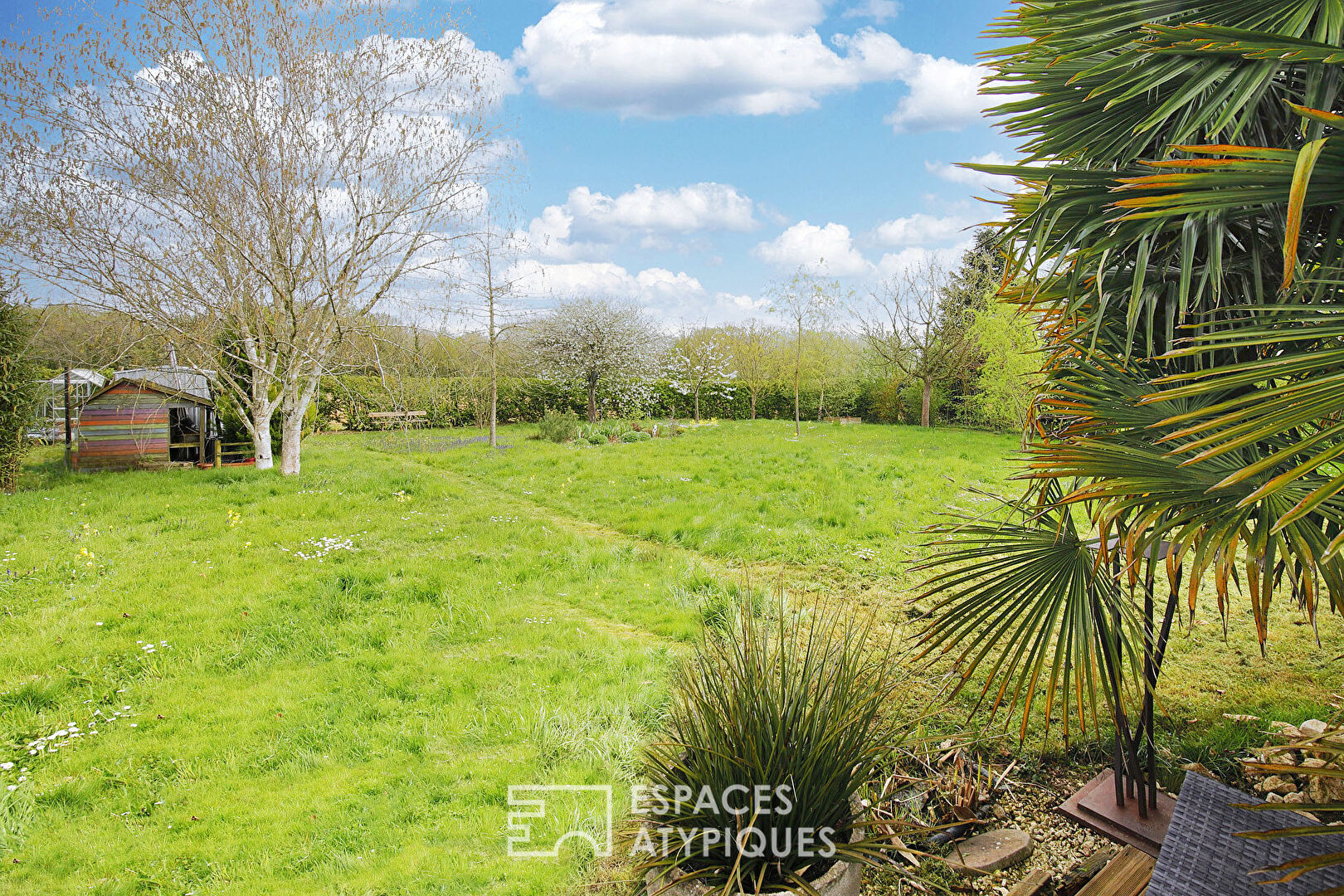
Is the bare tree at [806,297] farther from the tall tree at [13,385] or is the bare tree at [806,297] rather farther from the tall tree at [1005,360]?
the tall tree at [13,385]

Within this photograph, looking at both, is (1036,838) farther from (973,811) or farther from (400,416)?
(400,416)

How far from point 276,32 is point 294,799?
9886 mm

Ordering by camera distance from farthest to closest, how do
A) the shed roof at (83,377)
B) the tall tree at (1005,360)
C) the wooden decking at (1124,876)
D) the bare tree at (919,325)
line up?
1. the bare tree at (919,325)
2. the tall tree at (1005,360)
3. the shed roof at (83,377)
4. the wooden decking at (1124,876)

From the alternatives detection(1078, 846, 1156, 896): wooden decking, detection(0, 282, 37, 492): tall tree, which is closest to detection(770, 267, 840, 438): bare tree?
detection(0, 282, 37, 492): tall tree

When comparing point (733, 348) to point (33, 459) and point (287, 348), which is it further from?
point (33, 459)

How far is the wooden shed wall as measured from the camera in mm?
9938

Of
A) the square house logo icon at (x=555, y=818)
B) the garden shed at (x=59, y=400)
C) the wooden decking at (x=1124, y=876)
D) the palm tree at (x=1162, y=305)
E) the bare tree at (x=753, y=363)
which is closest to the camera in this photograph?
the palm tree at (x=1162, y=305)

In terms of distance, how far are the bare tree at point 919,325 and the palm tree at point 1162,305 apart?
19109mm

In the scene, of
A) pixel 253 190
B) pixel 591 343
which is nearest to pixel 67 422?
pixel 253 190

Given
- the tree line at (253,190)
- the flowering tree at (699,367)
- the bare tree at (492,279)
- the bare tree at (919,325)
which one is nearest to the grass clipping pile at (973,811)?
the tree line at (253,190)

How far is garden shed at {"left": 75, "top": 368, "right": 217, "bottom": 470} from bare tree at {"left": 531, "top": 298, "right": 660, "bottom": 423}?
991 cm

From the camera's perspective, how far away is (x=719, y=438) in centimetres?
1633

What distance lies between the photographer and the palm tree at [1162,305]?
1.55m

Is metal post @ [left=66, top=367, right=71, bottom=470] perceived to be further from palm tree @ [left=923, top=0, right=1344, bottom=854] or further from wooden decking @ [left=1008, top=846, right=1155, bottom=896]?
wooden decking @ [left=1008, top=846, right=1155, bottom=896]
